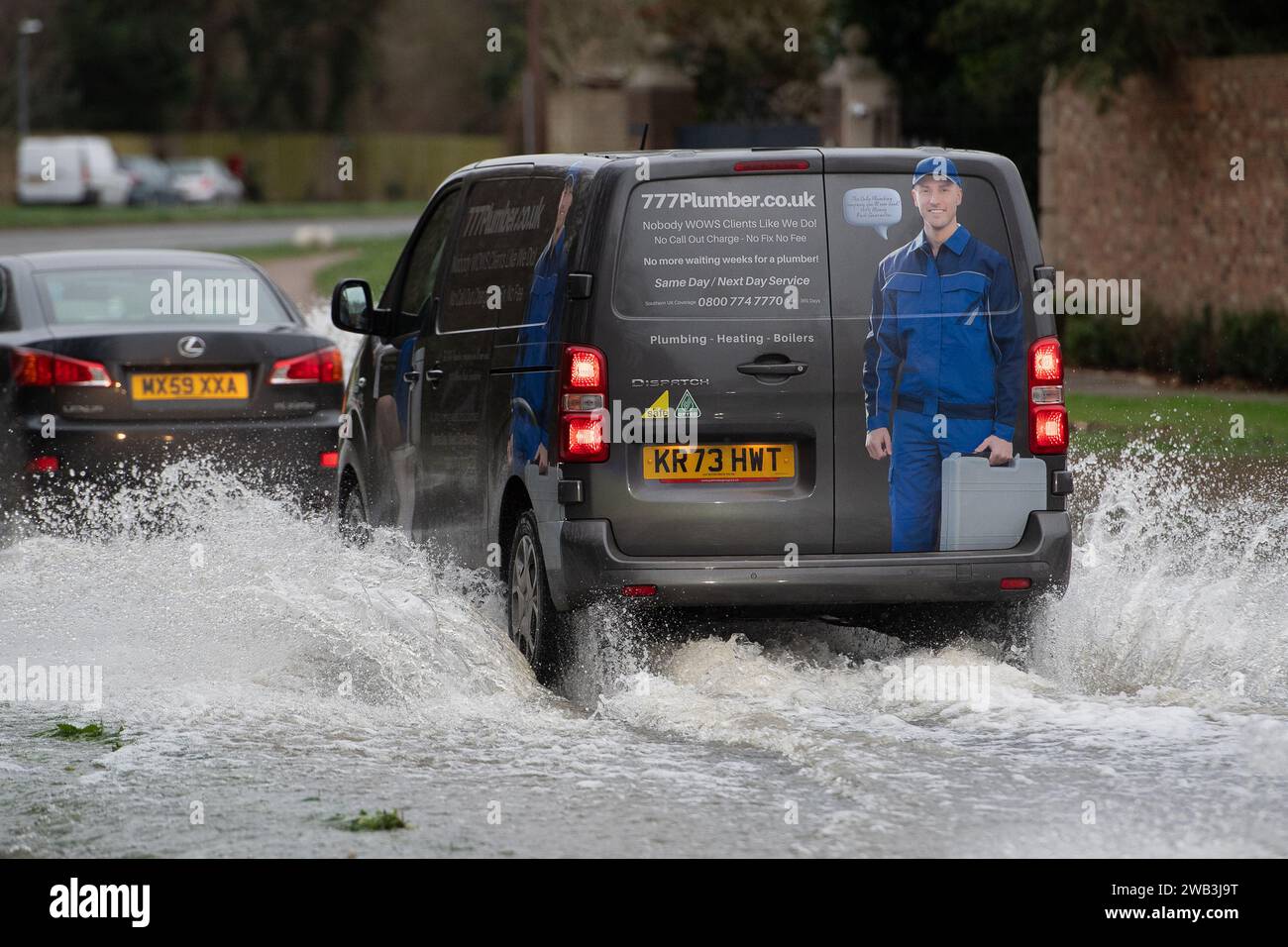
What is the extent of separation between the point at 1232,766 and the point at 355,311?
4669 mm

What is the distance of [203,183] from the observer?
72000 millimetres

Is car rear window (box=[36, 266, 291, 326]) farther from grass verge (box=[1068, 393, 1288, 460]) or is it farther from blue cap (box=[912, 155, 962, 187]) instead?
grass verge (box=[1068, 393, 1288, 460])

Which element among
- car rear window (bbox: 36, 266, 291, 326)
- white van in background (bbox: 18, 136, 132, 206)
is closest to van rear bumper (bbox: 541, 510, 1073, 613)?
car rear window (bbox: 36, 266, 291, 326)

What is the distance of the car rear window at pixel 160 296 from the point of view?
12359 millimetres

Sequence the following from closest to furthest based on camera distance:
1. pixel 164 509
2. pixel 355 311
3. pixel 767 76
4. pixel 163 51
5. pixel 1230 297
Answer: pixel 355 311 < pixel 164 509 < pixel 1230 297 < pixel 767 76 < pixel 163 51

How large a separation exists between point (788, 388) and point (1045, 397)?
91 cm

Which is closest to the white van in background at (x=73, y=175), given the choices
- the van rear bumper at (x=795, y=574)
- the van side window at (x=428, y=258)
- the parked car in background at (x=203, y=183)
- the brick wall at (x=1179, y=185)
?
the parked car in background at (x=203, y=183)

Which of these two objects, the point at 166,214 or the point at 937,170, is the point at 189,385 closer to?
the point at 937,170

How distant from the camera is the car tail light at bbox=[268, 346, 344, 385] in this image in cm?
1206

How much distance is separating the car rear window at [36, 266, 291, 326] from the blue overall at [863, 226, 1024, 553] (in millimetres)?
5283

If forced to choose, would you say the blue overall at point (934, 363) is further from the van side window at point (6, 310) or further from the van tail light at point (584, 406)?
the van side window at point (6, 310)
